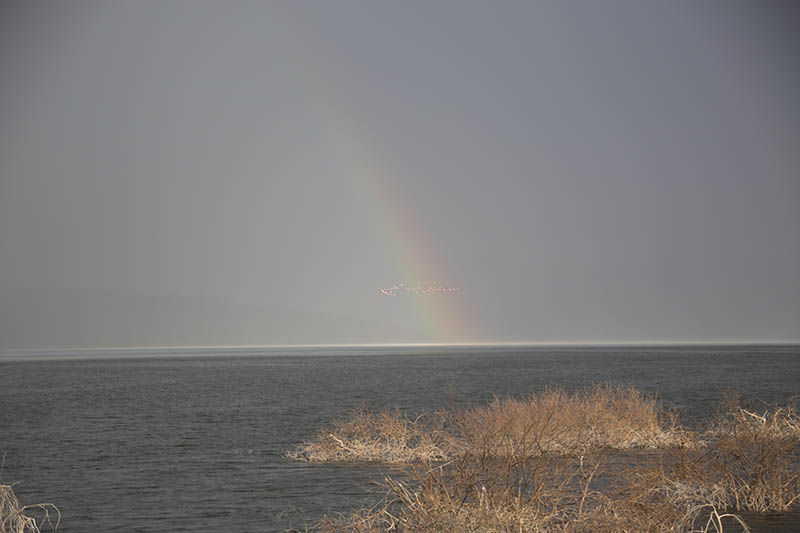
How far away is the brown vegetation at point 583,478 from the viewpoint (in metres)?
16.1

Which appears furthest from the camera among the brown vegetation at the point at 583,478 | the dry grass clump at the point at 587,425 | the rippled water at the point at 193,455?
the dry grass clump at the point at 587,425

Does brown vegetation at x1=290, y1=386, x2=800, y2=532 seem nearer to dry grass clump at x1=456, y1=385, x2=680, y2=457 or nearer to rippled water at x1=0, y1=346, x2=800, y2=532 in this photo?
dry grass clump at x1=456, y1=385, x2=680, y2=457

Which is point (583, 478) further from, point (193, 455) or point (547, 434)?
point (193, 455)

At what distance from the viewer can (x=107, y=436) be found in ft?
176

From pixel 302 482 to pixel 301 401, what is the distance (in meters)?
51.1

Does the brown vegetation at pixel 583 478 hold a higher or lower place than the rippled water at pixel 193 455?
higher

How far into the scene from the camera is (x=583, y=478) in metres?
23.4

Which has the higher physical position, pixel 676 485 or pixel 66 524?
pixel 676 485

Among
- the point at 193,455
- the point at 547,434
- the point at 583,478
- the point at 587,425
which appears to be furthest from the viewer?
the point at 193,455

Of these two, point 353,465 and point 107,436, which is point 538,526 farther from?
point 107,436

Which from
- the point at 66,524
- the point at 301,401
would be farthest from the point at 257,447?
the point at 301,401

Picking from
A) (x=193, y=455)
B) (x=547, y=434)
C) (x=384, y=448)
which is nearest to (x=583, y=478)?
(x=547, y=434)

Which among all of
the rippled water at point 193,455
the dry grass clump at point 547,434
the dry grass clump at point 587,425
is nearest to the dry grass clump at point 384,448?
the dry grass clump at point 547,434

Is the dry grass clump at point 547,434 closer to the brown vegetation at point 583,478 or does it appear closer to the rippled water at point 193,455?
the brown vegetation at point 583,478
